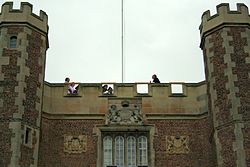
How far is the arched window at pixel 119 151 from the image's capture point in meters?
21.4

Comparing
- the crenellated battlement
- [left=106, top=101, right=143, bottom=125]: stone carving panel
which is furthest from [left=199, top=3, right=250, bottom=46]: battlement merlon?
[left=106, top=101, right=143, bottom=125]: stone carving panel

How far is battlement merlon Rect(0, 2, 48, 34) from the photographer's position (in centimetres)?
2261

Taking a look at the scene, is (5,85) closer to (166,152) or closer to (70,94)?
(70,94)

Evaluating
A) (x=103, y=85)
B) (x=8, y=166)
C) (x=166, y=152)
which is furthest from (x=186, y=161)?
(x=8, y=166)

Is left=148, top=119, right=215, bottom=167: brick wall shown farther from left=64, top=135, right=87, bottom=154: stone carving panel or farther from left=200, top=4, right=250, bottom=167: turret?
left=64, top=135, right=87, bottom=154: stone carving panel

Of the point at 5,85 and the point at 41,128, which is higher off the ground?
the point at 5,85

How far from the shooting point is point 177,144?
21.8 meters

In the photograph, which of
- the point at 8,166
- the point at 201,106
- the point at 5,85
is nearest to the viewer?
the point at 8,166

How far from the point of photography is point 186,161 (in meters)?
21.4

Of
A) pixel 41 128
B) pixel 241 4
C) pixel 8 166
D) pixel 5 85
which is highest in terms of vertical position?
pixel 241 4

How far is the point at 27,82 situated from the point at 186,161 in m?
6.01

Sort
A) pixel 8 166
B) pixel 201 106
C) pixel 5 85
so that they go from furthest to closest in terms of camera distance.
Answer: pixel 201 106 → pixel 5 85 → pixel 8 166

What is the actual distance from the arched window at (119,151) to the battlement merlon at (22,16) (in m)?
4.88

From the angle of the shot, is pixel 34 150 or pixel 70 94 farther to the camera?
pixel 70 94
